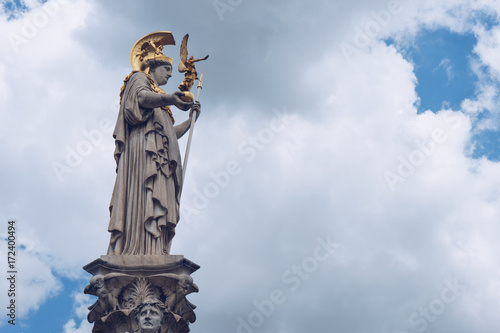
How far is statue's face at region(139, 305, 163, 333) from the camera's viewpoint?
15086 mm

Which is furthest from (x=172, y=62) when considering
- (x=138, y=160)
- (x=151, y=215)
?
(x=151, y=215)

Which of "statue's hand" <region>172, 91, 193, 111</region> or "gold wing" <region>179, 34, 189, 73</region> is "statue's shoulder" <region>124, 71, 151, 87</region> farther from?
"statue's hand" <region>172, 91, 193, 111</region>

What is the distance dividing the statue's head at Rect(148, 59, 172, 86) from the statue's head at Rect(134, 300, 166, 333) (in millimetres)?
6167

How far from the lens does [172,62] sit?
19672 mm

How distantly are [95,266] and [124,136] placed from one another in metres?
3.41

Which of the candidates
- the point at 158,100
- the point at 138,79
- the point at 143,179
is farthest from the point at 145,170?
the point at 138,79

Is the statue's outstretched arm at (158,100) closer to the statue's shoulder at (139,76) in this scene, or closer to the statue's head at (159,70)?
the statue's shoulder at (139,76)

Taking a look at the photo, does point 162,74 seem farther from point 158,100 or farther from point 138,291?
point 138,291

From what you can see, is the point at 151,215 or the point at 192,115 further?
the point at 192,115

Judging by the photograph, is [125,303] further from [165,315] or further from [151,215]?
[151,215]

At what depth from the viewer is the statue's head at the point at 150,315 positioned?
1511cm

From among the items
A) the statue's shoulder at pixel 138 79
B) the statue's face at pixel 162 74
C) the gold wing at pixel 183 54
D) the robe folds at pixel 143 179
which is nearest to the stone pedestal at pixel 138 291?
the robe folds at pixel 143 179

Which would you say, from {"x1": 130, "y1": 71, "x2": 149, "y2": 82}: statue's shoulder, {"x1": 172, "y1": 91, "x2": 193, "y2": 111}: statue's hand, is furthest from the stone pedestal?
{"x1": 130, "y1": 71, "x2": 149, "y2": 82}: statue's shoulder

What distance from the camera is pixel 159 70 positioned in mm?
19391
